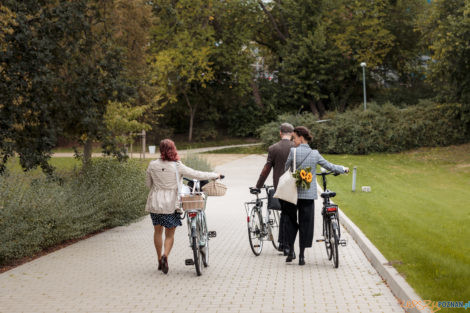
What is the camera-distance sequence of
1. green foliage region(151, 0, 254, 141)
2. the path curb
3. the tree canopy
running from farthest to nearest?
green foliage region(151, 0, 254, 141), the tree canopy, the path curb

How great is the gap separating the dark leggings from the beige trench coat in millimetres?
1333

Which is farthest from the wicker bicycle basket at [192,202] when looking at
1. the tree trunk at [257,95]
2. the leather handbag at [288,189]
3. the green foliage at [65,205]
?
the tree trunk at [257,95]

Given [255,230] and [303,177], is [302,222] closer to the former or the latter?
[303,177]

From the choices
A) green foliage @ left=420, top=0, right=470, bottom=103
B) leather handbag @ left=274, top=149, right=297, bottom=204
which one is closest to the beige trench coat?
leather handbag @ left=274, top=149, right=297, bottom=204

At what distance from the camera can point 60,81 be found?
12477mm

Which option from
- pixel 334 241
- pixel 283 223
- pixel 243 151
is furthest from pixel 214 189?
pixel 243 151

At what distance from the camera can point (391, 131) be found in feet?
122

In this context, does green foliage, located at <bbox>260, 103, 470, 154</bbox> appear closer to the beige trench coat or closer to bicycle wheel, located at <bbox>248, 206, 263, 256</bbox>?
bicycle wheel, located at <bbox>248, 206, 263, 256</bbox>

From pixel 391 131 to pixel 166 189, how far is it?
30963 millimetres

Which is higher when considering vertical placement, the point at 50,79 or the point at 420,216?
the point at 50,79

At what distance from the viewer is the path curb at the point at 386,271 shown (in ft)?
20.8

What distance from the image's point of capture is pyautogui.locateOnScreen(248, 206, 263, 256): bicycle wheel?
9305mm

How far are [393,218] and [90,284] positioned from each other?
298 inches

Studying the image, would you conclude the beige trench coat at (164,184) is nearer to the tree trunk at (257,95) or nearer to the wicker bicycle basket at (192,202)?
the wicker bicycle basket at (192,202)
